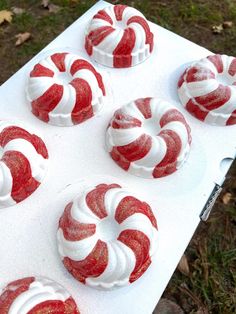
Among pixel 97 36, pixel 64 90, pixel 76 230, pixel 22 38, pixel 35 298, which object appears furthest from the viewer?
pixel 22 38

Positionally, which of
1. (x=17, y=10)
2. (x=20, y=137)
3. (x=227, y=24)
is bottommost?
(x=227, y=24)

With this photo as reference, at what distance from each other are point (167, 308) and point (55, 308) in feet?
2.45

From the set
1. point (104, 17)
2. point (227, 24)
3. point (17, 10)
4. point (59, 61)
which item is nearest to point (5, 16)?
point (17, 10)

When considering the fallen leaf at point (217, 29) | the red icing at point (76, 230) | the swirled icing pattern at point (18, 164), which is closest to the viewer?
the red icing at point (76, 230)

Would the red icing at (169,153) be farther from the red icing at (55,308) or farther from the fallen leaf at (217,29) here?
the fallen leaf at (217,29)

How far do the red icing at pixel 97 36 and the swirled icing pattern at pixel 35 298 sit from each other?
1.03m

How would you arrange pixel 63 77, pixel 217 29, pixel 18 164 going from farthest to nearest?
pixel 217 29
pixel 63 77
pixel 18 164

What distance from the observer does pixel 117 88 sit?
67.5 inches

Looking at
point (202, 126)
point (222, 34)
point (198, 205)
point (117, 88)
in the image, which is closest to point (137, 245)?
point (198, 205)

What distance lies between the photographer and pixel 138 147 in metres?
Answer: 1.40

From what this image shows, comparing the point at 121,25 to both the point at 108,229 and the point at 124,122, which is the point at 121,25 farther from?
the point at 108,229

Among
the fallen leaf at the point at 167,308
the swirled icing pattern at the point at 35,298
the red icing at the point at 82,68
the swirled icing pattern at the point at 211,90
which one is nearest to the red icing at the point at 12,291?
the swirled icing pattern at the point at 35,298

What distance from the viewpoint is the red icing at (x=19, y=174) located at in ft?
4.35

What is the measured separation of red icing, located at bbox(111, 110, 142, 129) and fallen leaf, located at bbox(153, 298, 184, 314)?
0.84m
